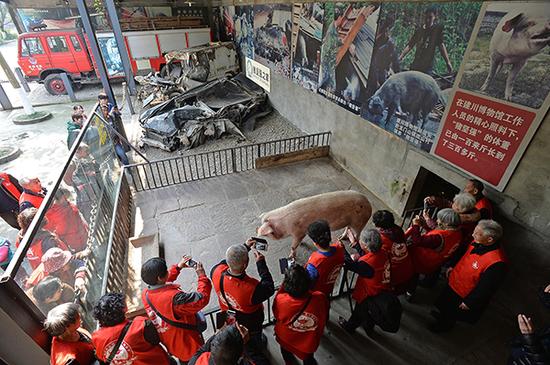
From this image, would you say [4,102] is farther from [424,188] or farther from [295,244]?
[424,188]

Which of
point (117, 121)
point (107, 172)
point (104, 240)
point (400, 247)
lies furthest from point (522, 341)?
point (117, 121)

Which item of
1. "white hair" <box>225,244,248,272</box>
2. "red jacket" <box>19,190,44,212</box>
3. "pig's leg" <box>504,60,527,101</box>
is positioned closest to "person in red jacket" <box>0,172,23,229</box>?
"red jacket" <box>19,190,44,212</box>

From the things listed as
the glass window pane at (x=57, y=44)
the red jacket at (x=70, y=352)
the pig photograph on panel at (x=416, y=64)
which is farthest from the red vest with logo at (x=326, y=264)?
the glass window pane at (x=57, y=44)

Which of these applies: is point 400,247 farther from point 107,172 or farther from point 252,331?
point 107,172

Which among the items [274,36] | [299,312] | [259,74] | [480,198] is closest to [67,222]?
[299,312]

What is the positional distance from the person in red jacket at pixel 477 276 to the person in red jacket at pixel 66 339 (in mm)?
3699

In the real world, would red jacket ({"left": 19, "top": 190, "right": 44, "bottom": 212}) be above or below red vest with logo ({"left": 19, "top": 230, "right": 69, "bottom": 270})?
below

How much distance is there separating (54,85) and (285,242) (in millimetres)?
16418

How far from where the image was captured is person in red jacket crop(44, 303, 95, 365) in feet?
7.29

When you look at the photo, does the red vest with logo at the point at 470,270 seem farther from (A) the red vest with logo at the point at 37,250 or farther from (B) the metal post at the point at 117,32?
(B) the metal post at the point at 117,32

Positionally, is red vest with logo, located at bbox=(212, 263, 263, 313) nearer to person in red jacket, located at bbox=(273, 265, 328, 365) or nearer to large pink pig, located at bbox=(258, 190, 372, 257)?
person in red jacket, located at bbox=(273, 265, 328, 365)

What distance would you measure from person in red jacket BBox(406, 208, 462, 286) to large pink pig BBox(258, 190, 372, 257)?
4.37 feet

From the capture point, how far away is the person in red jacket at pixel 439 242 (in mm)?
3258

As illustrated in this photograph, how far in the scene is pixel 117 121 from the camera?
8219 mm
